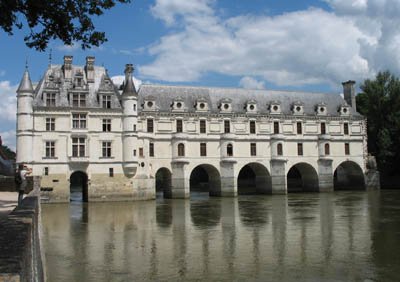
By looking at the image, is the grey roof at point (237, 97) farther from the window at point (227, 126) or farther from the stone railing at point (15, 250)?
the stone railing at point (15, 250)

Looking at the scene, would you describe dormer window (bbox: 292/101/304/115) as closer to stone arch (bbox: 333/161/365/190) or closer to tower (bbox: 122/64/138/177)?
stone arch (bbox: 333/161/365/190)

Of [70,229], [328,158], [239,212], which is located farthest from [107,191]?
[328,158]

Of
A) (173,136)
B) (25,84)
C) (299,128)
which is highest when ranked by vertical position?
(25,84)

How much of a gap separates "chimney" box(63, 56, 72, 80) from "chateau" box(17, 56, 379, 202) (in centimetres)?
12

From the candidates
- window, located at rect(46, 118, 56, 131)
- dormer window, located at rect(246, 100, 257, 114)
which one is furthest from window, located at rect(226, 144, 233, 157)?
window, located at rect(46, 118, 56, 131)

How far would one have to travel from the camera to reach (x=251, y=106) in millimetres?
44219

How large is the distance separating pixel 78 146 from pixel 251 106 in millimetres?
17614

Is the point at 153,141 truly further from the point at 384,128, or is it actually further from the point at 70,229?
the point at 384,128

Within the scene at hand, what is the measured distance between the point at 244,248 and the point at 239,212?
12.7m

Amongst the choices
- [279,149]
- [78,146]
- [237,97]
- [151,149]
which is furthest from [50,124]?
[279,149]

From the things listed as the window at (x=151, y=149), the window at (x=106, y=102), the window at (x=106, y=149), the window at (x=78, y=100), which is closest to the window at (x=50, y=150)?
the window at (x=78, y=100)

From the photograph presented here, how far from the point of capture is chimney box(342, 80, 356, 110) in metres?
49.4

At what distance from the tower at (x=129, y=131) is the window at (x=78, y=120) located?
11.0ft

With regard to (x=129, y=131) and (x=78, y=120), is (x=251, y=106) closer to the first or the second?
(x=129, y=131)
